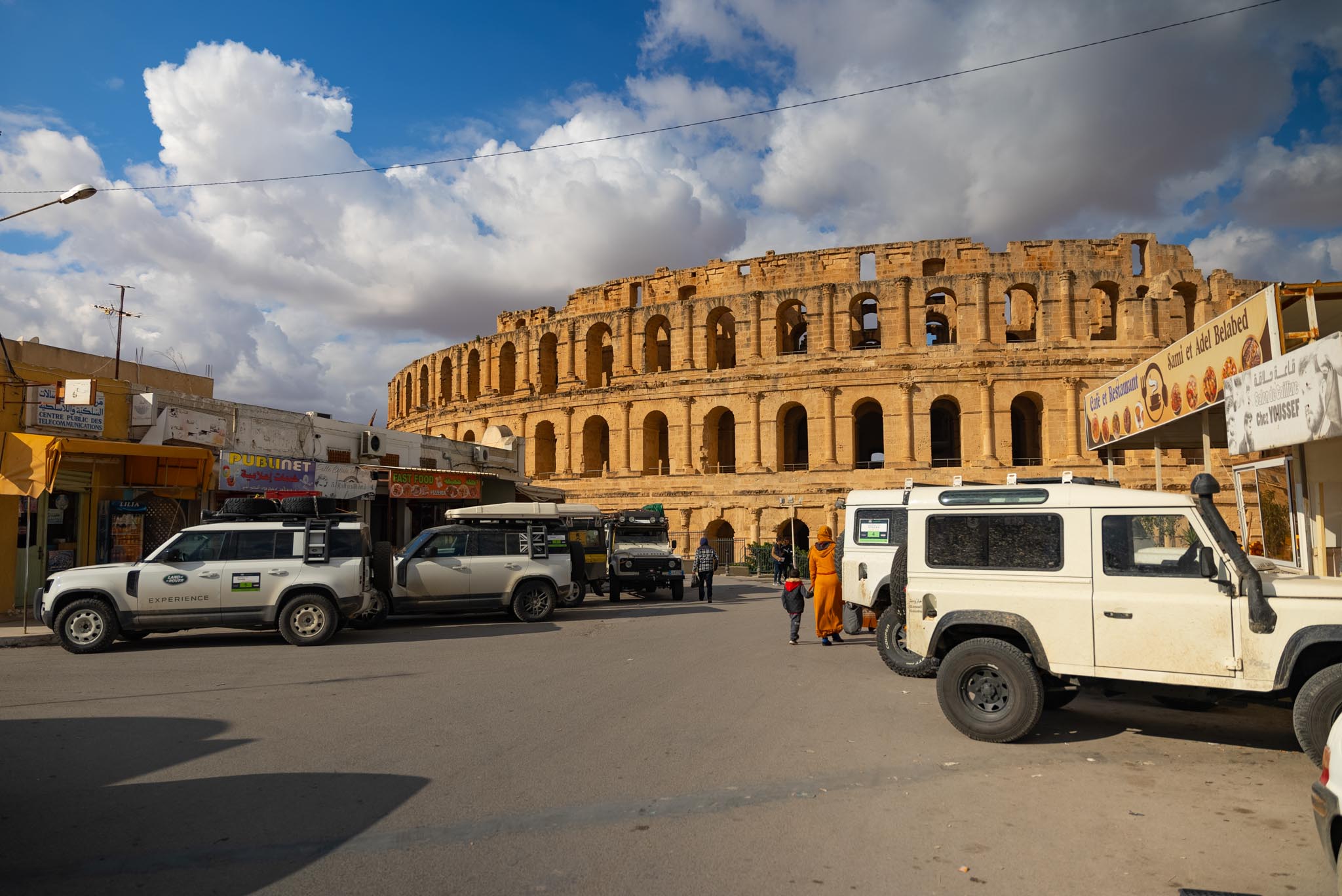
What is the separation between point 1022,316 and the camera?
4147 cm

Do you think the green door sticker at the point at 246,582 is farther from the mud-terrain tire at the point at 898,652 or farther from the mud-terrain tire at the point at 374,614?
the mud-terrain tire at the point at 898,652

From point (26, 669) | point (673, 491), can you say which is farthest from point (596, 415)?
point (26, 669)

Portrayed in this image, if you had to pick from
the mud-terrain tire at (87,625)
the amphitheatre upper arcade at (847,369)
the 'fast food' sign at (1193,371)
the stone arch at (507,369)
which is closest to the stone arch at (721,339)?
the amphitheatre upper arcade at (847,369)

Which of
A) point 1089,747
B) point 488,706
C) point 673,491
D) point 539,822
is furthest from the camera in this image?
point 673,491

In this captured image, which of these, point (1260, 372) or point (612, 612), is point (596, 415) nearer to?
point (612, 612)

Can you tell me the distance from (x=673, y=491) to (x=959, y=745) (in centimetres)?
3253

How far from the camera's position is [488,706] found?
28.2 feet

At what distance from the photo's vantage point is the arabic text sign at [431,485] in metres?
26.0

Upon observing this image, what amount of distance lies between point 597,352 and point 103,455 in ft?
95.5

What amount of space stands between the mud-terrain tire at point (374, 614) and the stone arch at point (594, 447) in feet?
87.4

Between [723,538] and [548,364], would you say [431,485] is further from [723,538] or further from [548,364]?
[548,364]

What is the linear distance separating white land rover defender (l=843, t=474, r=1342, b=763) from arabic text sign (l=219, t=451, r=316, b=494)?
18.1m

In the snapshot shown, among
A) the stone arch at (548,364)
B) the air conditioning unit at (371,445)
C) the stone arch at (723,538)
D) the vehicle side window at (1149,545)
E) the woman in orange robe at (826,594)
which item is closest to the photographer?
the vehicle side window at (1149,545)

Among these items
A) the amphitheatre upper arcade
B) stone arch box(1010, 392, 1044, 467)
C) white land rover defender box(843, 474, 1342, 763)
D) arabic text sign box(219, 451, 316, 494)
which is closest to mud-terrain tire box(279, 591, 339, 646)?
arabic text sign box(219, 451, 316, 494)
